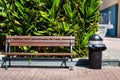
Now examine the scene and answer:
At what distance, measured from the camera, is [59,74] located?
10.1 m

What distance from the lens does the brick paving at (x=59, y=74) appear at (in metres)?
9.54

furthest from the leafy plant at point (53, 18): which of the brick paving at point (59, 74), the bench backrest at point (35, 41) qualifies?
the brick paving at point (59, 74)

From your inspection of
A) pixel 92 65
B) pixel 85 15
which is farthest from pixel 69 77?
pixel 85 15

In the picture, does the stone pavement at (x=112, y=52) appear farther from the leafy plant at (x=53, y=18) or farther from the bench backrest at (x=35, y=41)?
the bench backrest at (x=35, y=41)

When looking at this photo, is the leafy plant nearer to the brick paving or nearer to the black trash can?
the black trash can

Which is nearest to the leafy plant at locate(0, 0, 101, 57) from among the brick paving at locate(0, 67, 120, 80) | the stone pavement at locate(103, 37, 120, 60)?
the stone pavement at locate(103, 37, 120, 60)

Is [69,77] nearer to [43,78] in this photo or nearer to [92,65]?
[43,78]

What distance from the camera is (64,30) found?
1196 cm

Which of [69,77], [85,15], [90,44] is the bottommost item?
[69,77]

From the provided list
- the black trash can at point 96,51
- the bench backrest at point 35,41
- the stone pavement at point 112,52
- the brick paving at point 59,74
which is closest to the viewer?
the brick paving at point 59,74

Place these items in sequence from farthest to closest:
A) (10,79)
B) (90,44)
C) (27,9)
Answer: (27,9)
(90,44)
(10,79)

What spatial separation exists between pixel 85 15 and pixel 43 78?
3.50 m

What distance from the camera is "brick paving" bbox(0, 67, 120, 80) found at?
9542 millimetres

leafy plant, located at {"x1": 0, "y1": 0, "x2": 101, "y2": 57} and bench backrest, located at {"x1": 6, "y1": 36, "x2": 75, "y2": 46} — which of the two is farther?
leafy plant, located at {"x1": 0, "y1": 0, "x2": 101, "y2": 57}
